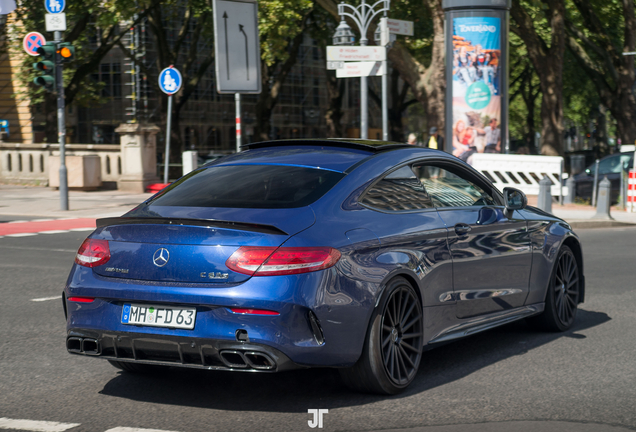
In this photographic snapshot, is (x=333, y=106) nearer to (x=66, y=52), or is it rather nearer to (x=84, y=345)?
(x=66, y=52)

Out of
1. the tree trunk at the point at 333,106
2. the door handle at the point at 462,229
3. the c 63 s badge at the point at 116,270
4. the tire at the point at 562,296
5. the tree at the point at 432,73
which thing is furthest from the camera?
the tree trunk at the point at 333,106

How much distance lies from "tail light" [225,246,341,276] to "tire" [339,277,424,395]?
550 mm

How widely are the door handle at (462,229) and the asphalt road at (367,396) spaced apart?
870 mm

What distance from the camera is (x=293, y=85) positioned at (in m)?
70.0

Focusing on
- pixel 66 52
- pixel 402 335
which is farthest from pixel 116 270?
pixel 66 52

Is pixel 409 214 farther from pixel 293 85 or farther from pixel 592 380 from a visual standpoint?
pixel 293 85

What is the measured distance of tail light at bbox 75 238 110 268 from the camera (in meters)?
4.90

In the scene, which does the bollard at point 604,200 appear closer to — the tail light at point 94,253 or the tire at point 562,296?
the tire at point 562,296

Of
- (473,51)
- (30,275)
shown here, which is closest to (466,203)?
(30,275)

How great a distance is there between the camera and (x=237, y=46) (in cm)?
1583

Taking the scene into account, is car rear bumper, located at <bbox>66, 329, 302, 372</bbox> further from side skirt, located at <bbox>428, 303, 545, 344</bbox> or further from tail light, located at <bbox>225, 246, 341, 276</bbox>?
side skirt, located at <bbox>428, 303, 545, 344</bbox>

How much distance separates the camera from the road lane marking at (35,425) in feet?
14.3

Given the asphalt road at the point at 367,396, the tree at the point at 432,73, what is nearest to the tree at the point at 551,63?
the tree at the point at 432,73

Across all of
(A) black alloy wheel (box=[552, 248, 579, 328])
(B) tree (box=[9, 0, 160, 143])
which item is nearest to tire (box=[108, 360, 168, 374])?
(A) black alloy wheel (box=[552, 248, 579, 328])
